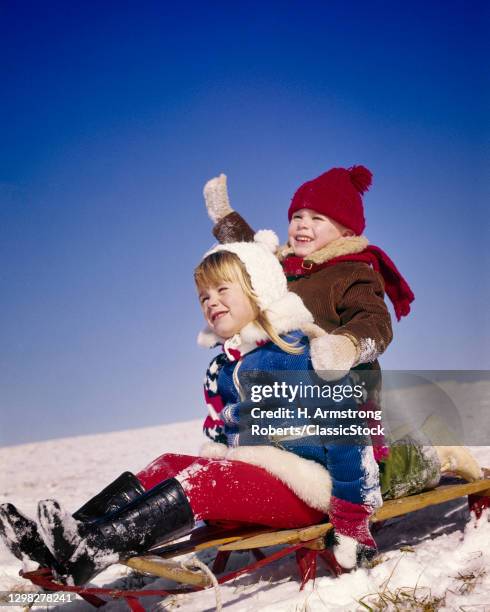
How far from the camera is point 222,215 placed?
155 inches

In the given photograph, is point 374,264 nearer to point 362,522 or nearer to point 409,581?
point 362,522

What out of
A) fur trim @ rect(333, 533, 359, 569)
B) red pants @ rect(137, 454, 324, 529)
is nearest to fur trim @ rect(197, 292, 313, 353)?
red pants @ rect(137, 454, 324, 529)

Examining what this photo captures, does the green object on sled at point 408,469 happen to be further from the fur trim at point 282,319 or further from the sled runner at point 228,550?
the fur trim at point 282,319

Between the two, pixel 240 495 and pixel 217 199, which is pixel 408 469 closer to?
pixel 240 495

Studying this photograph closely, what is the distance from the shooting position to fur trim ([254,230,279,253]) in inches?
144

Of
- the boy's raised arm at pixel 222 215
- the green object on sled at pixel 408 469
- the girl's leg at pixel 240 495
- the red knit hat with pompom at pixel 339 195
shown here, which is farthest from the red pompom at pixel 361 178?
the girl's leg at pixel 240 495

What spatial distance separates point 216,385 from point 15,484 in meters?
4.76

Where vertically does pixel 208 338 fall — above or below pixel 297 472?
above

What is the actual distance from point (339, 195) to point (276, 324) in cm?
107

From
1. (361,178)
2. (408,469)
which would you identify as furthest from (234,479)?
(361,178)

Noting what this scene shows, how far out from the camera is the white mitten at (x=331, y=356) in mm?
2604

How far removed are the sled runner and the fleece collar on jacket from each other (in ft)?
2.70

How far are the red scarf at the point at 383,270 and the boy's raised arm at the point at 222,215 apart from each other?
16.7 inches

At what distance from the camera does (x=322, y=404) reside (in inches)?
109
